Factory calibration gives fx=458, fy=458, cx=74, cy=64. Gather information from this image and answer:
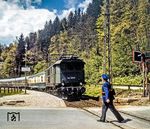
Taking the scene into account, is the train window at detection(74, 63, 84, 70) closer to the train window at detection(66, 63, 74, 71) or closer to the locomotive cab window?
the locomotive cab window

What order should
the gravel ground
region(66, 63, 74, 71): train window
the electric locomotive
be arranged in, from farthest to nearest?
region(66, 63, 74, 71): train window → the electric locomotive → the gravel ground

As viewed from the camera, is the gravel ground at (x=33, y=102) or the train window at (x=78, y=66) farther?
the train window at (x=78, y=66)

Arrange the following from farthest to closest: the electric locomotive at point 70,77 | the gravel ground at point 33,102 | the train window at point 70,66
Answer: the train window at point 70,66
the electric locomotive at point 70,77
the gravel ground at point 33,102

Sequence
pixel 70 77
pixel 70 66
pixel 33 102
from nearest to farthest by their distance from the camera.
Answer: pixel 33 102 → pixel 70 77 → pixel 70 66

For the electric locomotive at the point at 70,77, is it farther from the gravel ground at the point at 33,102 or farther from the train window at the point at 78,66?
the gravel ground at the point at 33,102

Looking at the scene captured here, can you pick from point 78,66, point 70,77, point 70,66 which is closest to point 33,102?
point 70,77

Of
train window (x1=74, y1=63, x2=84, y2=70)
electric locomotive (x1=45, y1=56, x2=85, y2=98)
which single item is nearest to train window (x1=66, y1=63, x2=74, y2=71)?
electric locomotive (x1=45, y1=56, x2=85, y2=98)

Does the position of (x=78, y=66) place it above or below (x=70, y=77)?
above

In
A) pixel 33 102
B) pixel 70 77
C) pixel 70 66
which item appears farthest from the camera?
pixel 70 66

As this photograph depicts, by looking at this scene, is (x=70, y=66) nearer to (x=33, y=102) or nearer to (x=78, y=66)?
(x=78, y=66)

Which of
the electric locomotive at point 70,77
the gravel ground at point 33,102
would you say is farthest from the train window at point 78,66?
the gravel ground at point 33,102

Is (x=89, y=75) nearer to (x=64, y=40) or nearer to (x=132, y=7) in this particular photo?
(x=132, y=7)

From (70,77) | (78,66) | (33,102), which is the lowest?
(33,102)

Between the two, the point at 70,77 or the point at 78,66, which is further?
the point at 78,66
